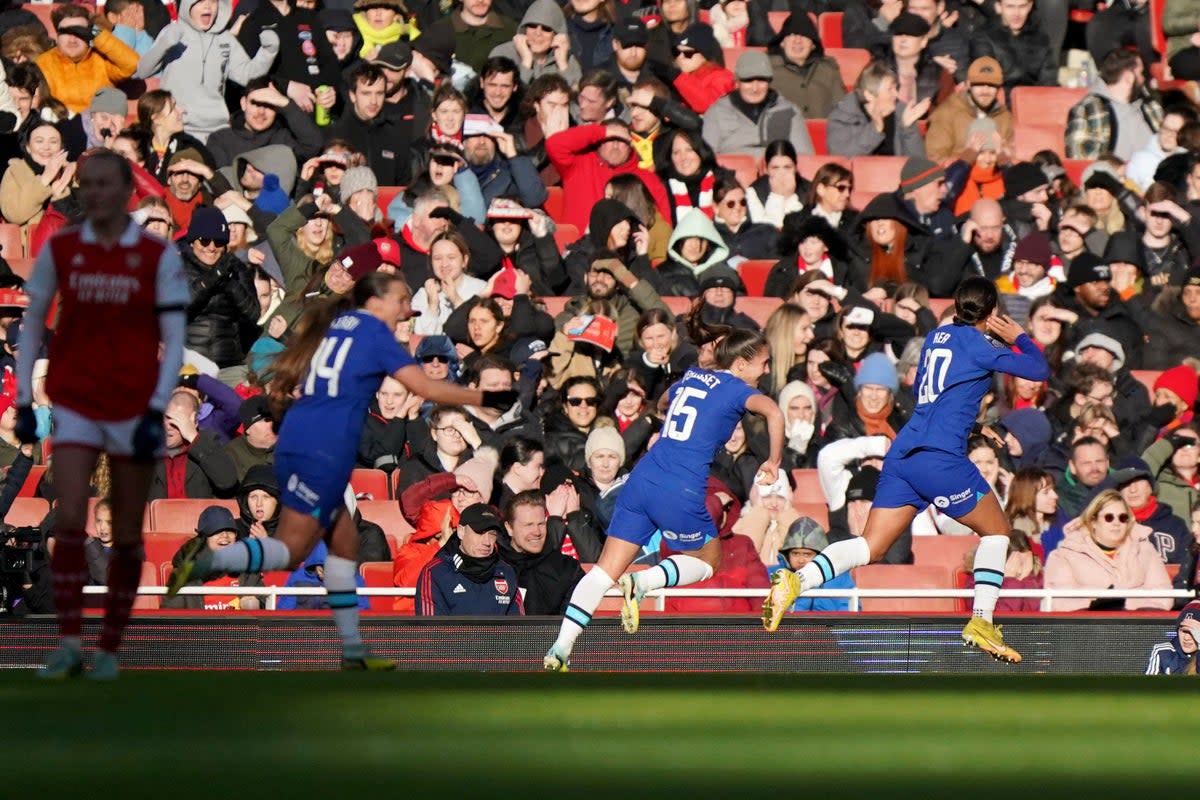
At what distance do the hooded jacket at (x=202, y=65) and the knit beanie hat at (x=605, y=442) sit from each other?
514 cm

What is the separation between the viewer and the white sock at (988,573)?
10979 millimetres

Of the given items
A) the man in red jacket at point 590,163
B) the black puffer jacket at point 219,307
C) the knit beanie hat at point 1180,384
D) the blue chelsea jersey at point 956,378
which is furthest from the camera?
the man in red jacket at point 590,163

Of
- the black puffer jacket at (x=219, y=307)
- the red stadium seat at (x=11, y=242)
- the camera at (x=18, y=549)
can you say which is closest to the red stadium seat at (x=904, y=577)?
the black puffer jacket at (x=219, y=307)

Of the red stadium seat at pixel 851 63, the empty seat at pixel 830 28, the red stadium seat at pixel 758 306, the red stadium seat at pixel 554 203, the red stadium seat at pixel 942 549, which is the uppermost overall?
the empty seat at pixel 830 28

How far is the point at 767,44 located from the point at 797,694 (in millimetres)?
12441

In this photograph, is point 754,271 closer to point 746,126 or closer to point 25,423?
point 746,126

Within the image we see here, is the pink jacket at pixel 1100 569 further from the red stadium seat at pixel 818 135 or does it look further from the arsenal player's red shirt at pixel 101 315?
the arsenal player's red shirt at pixel 101 315

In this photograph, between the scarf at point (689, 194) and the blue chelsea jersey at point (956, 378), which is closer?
the blue chelsea jersey at point (956, 378)

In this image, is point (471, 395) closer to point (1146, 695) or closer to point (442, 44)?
point (1146, 695)

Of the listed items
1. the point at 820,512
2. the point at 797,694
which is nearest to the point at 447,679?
the point at 797,694

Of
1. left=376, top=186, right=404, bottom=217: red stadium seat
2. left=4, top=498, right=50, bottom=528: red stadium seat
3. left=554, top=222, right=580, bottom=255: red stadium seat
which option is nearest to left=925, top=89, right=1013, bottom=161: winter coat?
left=554, top=222, right=580, bottom=255: red stadium seat

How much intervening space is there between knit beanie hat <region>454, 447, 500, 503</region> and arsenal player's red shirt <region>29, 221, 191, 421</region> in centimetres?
526

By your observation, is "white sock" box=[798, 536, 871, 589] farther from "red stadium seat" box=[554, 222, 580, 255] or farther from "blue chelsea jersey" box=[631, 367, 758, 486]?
"red stadium seat" box=[554, 222, 580, 255]

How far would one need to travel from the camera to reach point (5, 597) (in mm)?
11852
